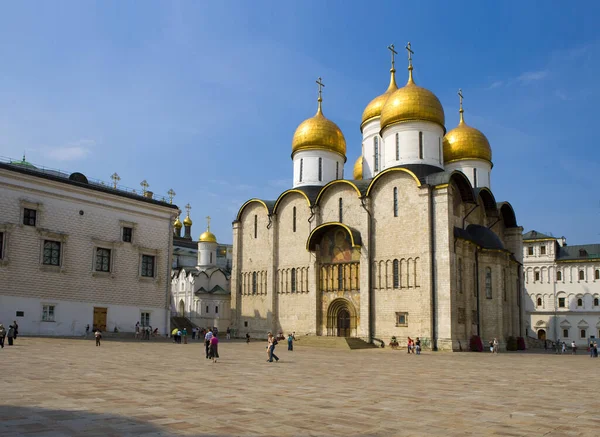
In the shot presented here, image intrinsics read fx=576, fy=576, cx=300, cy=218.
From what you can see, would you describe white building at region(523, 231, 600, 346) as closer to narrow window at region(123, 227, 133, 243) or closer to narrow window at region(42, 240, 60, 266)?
narrow window at region(123, 227, 133, 243)

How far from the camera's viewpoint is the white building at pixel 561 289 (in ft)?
178

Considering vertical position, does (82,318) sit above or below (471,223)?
below

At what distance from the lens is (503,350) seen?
34.6 meters

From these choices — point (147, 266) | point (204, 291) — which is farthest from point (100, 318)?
point (204, 291)

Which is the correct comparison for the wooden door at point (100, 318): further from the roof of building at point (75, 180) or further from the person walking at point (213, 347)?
the person walking at point (213, 347)

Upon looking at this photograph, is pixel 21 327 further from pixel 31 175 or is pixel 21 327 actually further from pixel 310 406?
pixel 310 406

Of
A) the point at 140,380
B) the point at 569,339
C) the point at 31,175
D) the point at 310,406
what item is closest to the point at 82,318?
the point at 31,175

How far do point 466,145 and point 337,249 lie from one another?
13.0 m

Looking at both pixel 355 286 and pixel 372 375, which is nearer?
pixel 372 375

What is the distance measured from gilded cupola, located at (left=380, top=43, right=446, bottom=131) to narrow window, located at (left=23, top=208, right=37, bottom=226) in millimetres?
22157

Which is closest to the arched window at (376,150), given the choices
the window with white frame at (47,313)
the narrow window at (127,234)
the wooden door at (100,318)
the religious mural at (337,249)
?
the religious mural at (337,249)

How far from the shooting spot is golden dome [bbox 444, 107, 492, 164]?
41.9 m

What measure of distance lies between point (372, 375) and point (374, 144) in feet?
95.7

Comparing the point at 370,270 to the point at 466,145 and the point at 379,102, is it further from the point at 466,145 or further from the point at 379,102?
the point at 379,102
